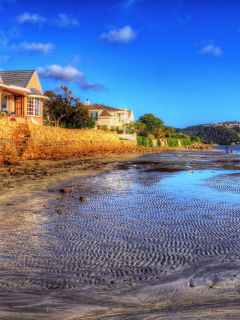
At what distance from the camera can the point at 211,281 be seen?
120 inches

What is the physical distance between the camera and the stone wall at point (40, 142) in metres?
17.0

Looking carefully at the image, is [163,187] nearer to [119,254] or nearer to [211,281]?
[119,254]

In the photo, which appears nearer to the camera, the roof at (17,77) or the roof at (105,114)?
the roof at (17,77)

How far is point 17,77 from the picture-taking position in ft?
103

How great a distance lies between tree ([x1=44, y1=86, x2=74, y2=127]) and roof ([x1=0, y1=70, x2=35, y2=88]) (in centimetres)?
347

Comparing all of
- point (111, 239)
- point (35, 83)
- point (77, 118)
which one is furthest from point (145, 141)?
point (111, 239)

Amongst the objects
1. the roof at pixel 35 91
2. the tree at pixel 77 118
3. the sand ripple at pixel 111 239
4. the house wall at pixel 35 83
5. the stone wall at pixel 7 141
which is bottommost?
the sand ripple at pixel 111 239

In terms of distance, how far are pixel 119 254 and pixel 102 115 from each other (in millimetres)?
62600

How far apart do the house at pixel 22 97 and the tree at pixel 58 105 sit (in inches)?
65.4

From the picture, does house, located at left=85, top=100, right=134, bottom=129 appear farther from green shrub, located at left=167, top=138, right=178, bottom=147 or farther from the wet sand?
the wet sand

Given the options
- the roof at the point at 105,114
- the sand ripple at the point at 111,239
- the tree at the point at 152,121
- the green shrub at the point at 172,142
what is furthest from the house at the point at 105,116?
the sand ripple at the point at 111,239

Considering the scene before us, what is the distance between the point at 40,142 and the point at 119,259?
1728 cm

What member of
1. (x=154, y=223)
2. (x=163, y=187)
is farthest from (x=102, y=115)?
(x=154, y=223)

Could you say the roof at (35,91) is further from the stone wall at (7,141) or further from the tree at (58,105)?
the stone wall at (7,141)
